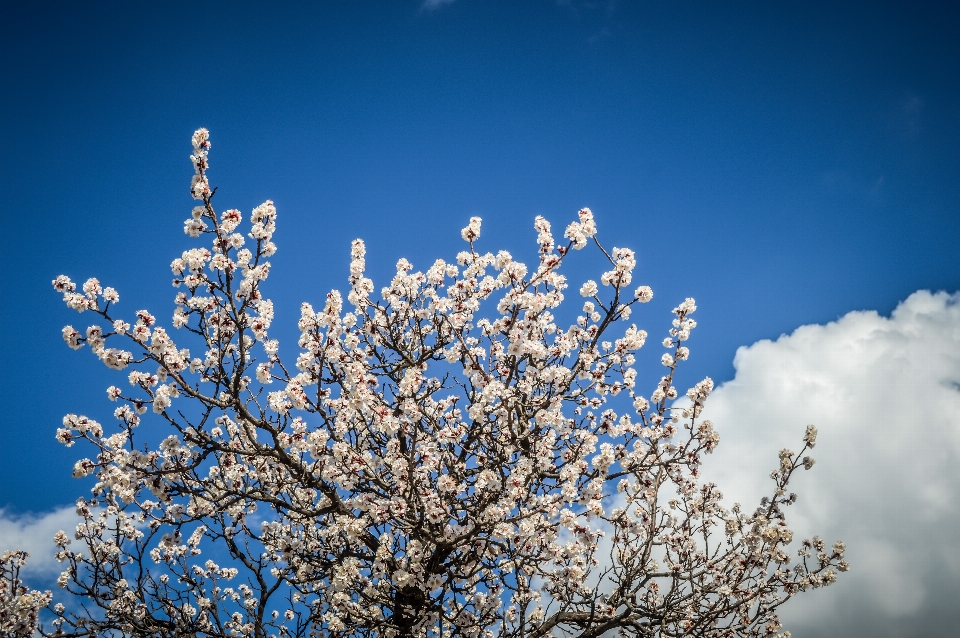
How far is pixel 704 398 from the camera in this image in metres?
8.67

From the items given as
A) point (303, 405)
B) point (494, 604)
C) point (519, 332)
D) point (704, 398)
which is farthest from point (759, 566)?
point (303, 405)

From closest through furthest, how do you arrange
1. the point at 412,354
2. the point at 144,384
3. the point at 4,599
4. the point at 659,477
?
1. the point at 144,384
2. the point at 659,477
3. the point at 4,599
4. the point at 412,354

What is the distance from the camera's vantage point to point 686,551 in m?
9.79

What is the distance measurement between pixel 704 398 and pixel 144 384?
24.9 ft

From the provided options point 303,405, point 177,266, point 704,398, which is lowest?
point 303,405

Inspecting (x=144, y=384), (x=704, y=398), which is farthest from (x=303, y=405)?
(x=704, y=398)

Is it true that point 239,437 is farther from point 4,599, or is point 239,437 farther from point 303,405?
point 4,599

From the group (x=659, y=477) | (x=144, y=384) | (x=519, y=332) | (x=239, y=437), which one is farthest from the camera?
(x=659, y=477)

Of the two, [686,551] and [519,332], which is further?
[686,551]

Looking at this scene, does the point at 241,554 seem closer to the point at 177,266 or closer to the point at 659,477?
the point at 177,266

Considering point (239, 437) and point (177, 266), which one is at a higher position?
point (177, 266)

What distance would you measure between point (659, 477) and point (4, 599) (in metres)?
10.8

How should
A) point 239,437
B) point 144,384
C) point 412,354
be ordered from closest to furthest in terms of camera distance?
point 144,384 → point 239,437 → point 412,354

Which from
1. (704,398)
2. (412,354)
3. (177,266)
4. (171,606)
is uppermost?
(412,354)
